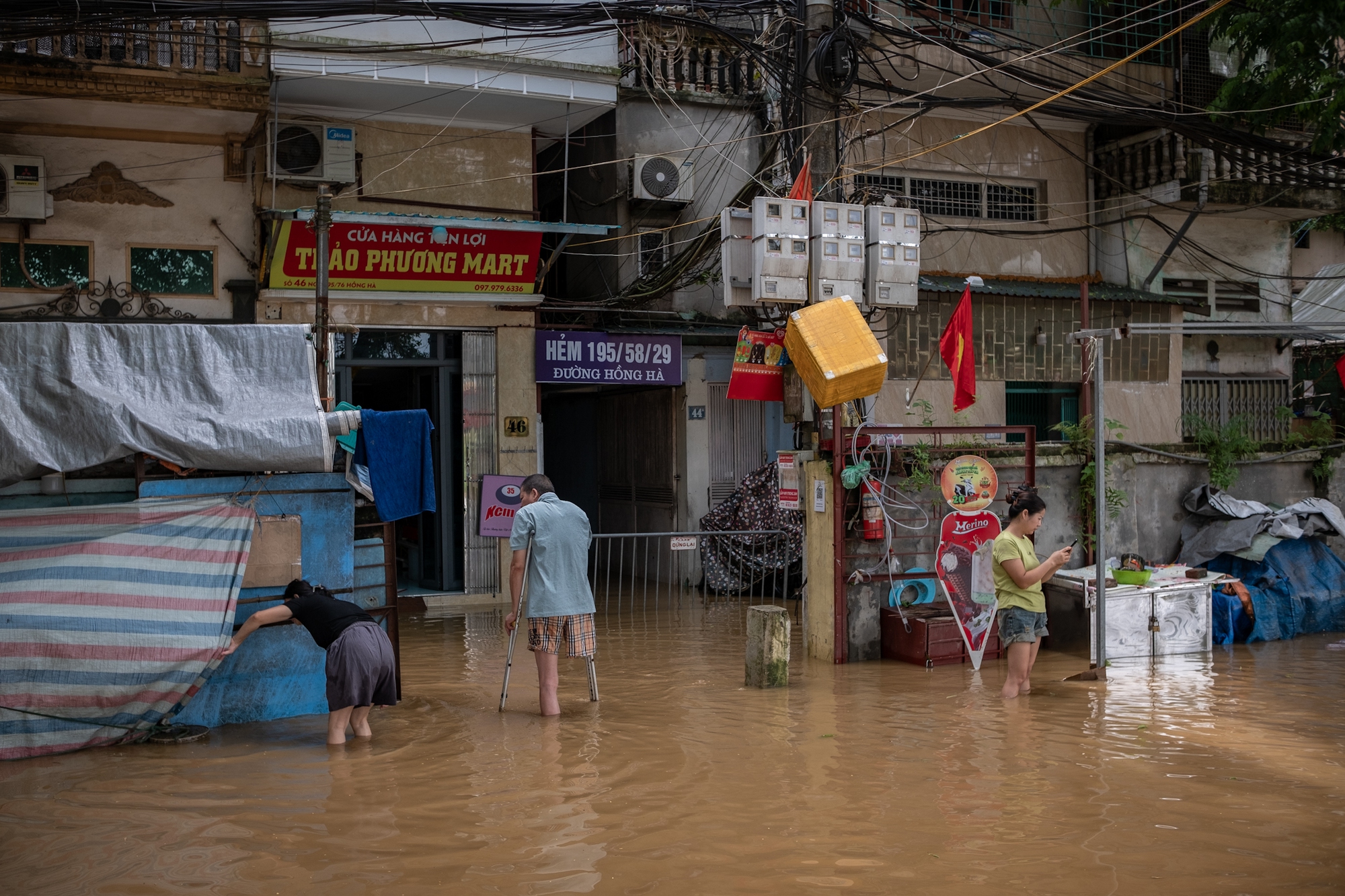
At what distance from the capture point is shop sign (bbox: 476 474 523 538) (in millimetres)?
13984

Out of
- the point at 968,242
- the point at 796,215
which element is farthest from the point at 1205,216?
the point at 796,215

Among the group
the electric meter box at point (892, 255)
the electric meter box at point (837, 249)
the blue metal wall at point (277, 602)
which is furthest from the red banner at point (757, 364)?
the blue metal wall at point (277, 602)

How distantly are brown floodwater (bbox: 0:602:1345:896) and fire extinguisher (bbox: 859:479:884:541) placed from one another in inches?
62.9

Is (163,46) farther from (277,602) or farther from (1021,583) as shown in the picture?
(1021,583)

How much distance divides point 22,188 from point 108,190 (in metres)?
0.93

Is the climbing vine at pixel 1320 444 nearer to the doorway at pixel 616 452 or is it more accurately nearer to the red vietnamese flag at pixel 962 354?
the red vietnamese flag at pixel 962 354

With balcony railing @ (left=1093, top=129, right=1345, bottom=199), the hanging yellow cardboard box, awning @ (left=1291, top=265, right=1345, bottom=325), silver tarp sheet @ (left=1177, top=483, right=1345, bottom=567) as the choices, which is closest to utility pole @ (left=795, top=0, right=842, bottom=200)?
the hanging yellow cardboard box

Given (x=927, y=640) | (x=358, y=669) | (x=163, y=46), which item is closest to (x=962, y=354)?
(x=927, y=640)

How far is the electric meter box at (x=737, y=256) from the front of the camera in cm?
1053

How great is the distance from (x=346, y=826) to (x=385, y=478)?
321 centimetres

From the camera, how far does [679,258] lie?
15.6 meters

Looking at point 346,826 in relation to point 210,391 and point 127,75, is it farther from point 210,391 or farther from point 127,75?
point 127,75

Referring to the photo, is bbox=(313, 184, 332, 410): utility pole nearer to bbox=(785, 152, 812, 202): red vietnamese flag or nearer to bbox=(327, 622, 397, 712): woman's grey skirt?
bbox=(327, 622, 397, 712): woman's grey skirt

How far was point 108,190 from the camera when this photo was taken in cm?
1351
